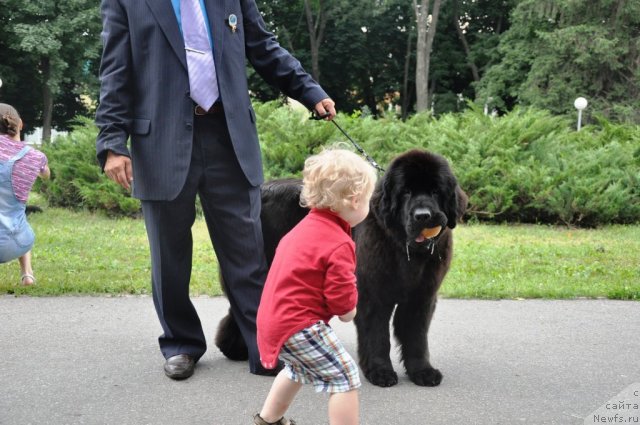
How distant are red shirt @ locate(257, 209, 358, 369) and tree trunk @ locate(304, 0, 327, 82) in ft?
119

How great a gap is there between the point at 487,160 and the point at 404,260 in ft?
24.7

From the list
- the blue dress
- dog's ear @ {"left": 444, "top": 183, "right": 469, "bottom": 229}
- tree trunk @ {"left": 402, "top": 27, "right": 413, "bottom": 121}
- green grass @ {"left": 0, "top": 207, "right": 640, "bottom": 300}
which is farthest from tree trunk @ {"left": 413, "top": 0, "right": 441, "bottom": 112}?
dog's ear @ {"left": 444, "top": 183, "right": 469, "bottom": 229}

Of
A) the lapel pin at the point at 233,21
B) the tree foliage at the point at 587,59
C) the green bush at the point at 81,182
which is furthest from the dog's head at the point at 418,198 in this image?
the tree foliage at the point at 587,59

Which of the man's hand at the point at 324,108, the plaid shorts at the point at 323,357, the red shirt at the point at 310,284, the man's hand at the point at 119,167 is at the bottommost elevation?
the plaid shorts at the point at 323,357

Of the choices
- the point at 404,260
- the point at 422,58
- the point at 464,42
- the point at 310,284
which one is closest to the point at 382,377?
the point at 404,260

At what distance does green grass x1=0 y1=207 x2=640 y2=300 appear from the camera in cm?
635

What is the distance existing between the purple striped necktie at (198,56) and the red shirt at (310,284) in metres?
1.26

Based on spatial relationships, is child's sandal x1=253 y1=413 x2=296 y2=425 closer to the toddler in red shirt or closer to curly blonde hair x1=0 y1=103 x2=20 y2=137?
the toddler in red shirt

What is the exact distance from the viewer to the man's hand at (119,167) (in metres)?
3.80

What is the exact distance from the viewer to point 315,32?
39.9 m

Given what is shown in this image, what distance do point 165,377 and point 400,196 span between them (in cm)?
166

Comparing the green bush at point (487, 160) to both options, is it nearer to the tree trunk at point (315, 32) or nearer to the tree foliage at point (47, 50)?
the tree foliage at point (47, 50)

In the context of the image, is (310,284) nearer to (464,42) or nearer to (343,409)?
(343,409)

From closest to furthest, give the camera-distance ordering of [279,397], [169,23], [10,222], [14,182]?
[279,397] → [169,23] → [10,222] → [14,182]
